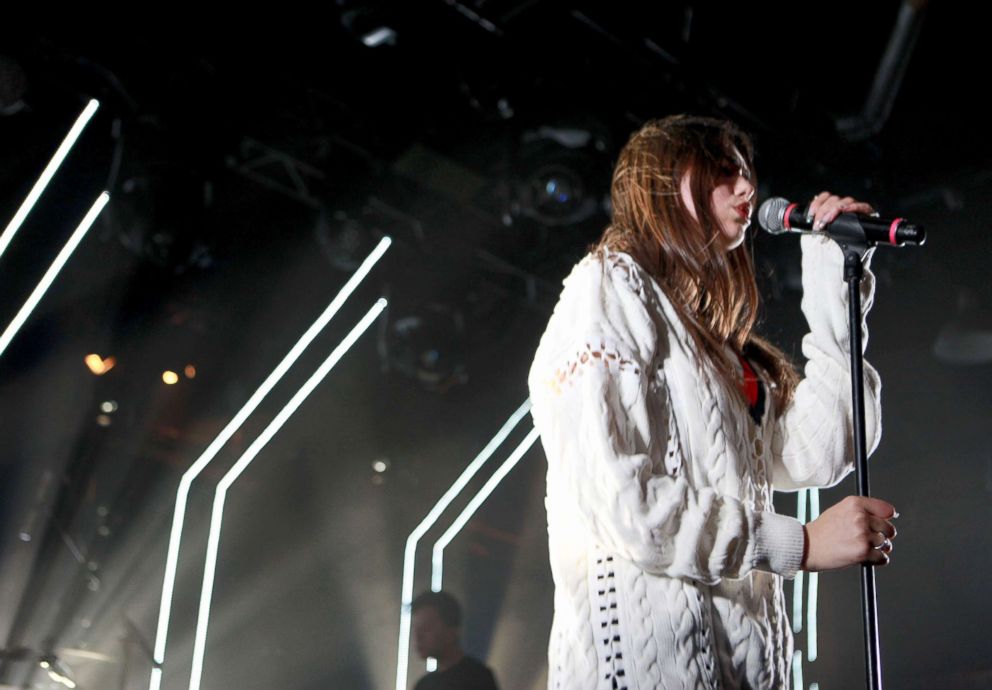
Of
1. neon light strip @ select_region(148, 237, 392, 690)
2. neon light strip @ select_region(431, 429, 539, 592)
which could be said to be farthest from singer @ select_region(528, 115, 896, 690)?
neon light strip @ select_region(431, 429, 539, 592)

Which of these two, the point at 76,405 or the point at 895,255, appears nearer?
the point at 895,255

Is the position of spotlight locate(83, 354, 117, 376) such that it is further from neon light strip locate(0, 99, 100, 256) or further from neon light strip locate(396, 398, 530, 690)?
neon light strip locate(396, 398, 530, 690)

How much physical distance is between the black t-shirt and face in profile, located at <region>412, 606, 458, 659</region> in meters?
0.18

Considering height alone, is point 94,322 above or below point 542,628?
above

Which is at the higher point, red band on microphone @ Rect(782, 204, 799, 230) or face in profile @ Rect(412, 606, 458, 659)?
red band on microphone @ Rect(782, 204, 799, 230)

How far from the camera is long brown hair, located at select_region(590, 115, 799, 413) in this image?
1.35 m

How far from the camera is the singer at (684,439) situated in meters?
1.04

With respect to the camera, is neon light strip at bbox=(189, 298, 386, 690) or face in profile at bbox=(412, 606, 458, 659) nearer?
face in profile at bbox=(412, 606, 458, 659)

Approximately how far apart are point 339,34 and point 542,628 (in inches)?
163

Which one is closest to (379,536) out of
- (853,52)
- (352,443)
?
(352,443)

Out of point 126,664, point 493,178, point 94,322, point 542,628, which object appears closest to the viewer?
point 126,664

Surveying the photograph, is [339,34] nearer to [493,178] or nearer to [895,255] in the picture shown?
[493,178]

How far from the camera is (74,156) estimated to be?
15.0 ft

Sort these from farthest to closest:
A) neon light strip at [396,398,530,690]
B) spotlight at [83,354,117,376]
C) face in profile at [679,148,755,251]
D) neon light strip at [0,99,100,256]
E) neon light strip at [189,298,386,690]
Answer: neon light strip at [396,398,530,690]
neon light strip at [189,298,386,690]
spotlight at [83,354,117,376]
neon light strip at [0,99,100,256]
face in profile at [679,148,755,251]
